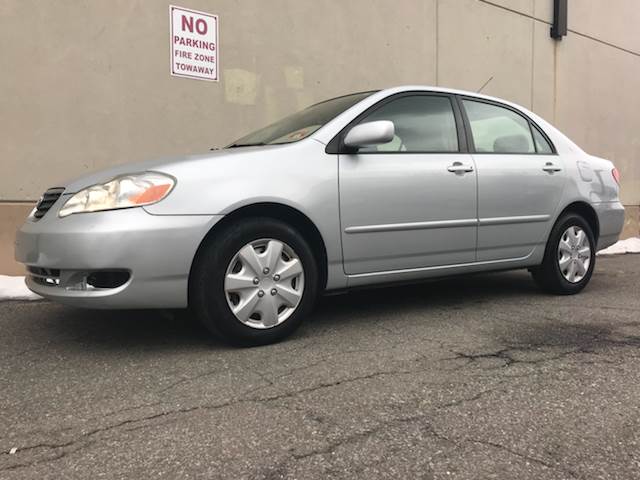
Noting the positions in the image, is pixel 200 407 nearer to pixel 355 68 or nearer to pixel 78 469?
pixel 78 469

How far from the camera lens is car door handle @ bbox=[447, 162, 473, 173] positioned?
383 cm

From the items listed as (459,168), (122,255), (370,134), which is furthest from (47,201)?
(459,168)

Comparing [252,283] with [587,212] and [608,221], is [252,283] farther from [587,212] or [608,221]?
[608,221]

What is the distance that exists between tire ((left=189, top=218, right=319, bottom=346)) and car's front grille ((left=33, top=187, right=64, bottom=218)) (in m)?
0.91

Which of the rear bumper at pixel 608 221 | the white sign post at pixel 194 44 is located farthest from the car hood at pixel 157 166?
the rear bumper at pixel 608 221

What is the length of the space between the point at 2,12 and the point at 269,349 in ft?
13.6

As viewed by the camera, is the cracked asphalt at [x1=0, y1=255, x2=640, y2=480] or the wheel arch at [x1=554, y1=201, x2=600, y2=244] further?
the wheel arch at [x1=554, y1=201, x2=600, y2=244]

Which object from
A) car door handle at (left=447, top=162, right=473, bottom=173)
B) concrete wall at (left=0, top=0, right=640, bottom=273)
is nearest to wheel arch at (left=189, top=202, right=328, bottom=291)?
car door handle at (left=447, top=162, right=473, bottom=173)

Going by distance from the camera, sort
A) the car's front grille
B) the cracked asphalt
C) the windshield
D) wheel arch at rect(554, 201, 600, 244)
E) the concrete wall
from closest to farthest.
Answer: the cracked asphalt
the car's front grille
the windshield
wheel arch at rect(554, 201, 600, 244)
the concrete wall

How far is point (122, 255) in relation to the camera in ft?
8.99

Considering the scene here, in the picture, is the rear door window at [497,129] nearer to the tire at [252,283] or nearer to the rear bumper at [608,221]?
the rear bumper at [608,221]

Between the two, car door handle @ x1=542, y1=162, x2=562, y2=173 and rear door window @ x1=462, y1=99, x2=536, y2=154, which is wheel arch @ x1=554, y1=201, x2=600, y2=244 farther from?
rear door window @ x1=462, y1=99, x2=536, y2=154

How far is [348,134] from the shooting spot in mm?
3379

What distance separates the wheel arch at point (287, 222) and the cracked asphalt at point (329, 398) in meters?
0.48
